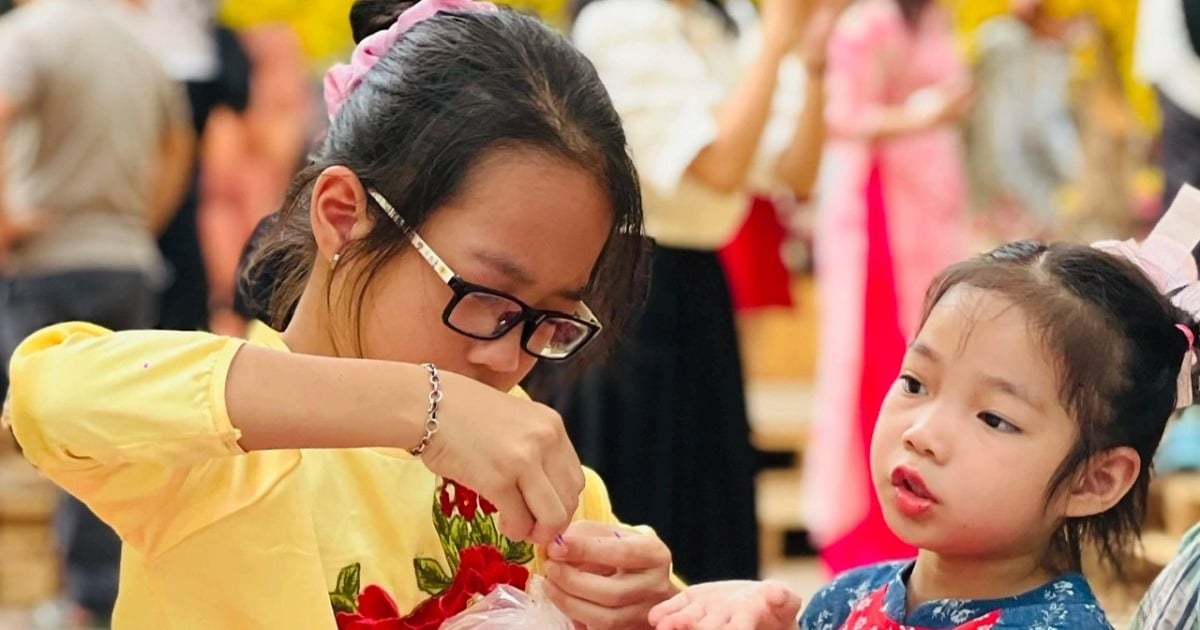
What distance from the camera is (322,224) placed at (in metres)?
1.32

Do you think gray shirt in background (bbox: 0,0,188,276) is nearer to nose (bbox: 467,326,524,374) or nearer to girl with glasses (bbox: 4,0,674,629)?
girl with glasses (bbox: 4,0,674,629)

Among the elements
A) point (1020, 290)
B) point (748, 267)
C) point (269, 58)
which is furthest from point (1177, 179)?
point (269, 58)

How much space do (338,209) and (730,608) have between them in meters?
0.42

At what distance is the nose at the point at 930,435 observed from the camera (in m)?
1.32

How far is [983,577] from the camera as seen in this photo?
1.36m

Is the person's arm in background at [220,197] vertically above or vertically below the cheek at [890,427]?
below

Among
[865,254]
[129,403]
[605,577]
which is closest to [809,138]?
Result: [865,254]

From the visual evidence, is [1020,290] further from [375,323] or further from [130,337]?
[130,337]

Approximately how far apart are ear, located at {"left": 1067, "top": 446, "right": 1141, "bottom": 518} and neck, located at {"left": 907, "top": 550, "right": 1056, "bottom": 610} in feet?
0.18

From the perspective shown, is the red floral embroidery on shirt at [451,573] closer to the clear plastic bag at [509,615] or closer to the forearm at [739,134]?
the clear plastic bag at [509,615]

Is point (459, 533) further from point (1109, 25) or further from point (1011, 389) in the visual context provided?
point (1109, 25)

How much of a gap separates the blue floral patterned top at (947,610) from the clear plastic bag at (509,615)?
10.5 inches

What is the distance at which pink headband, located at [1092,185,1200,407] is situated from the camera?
1.40 meters

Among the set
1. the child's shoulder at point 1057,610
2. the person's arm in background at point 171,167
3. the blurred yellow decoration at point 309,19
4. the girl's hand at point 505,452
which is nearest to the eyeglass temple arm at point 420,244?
the girl's hand at point 505,452
